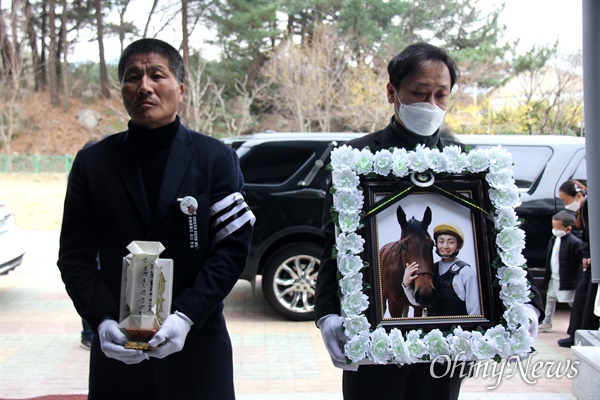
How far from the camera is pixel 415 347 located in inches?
78.5

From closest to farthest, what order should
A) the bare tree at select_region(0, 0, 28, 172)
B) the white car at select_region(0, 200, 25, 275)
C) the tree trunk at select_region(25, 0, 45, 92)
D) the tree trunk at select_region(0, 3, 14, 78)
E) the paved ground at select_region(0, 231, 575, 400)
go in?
the paved ground at select_region(0, 231, 575, 400) < the white car at select_region(0, 200, 25, 275) < the bare tree at select_region(0, 0, 28, 172) < the tree trunk at select_region(0, 3, 14, 78) < the tree trunk at select_region(25, 0, 45, 92)

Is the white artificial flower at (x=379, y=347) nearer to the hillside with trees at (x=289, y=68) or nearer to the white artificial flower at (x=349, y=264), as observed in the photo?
the white artificial flower at (x=349, y=264)

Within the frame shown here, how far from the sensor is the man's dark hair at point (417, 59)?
2293mm

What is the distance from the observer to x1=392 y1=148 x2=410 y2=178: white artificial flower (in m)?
2.08

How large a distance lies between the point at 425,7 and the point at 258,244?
85.5ft

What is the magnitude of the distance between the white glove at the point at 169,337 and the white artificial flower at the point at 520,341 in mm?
1112

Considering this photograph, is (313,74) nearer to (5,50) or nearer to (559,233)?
(5,50)

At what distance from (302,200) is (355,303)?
4.85 metres

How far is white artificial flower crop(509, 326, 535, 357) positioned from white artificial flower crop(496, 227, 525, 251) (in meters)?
0.27

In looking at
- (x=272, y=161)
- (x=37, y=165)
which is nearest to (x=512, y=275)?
(x=272, y=161)

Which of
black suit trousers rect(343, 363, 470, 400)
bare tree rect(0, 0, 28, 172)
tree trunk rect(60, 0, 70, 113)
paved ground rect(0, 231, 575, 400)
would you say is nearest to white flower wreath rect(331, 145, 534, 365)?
black suit trousers rect(343, 363, 470, 400)

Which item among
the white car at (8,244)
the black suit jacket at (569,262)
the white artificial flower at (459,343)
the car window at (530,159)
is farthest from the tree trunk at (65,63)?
the white artificial flower at (459,343)

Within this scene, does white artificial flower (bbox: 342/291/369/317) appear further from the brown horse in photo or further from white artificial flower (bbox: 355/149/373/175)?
white artificial flower (bbox: 355/149/373/175)

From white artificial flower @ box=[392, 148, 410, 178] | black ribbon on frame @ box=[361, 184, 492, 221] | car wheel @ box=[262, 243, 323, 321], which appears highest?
white artificial flower @ box=[392, 148, 410, 178]
